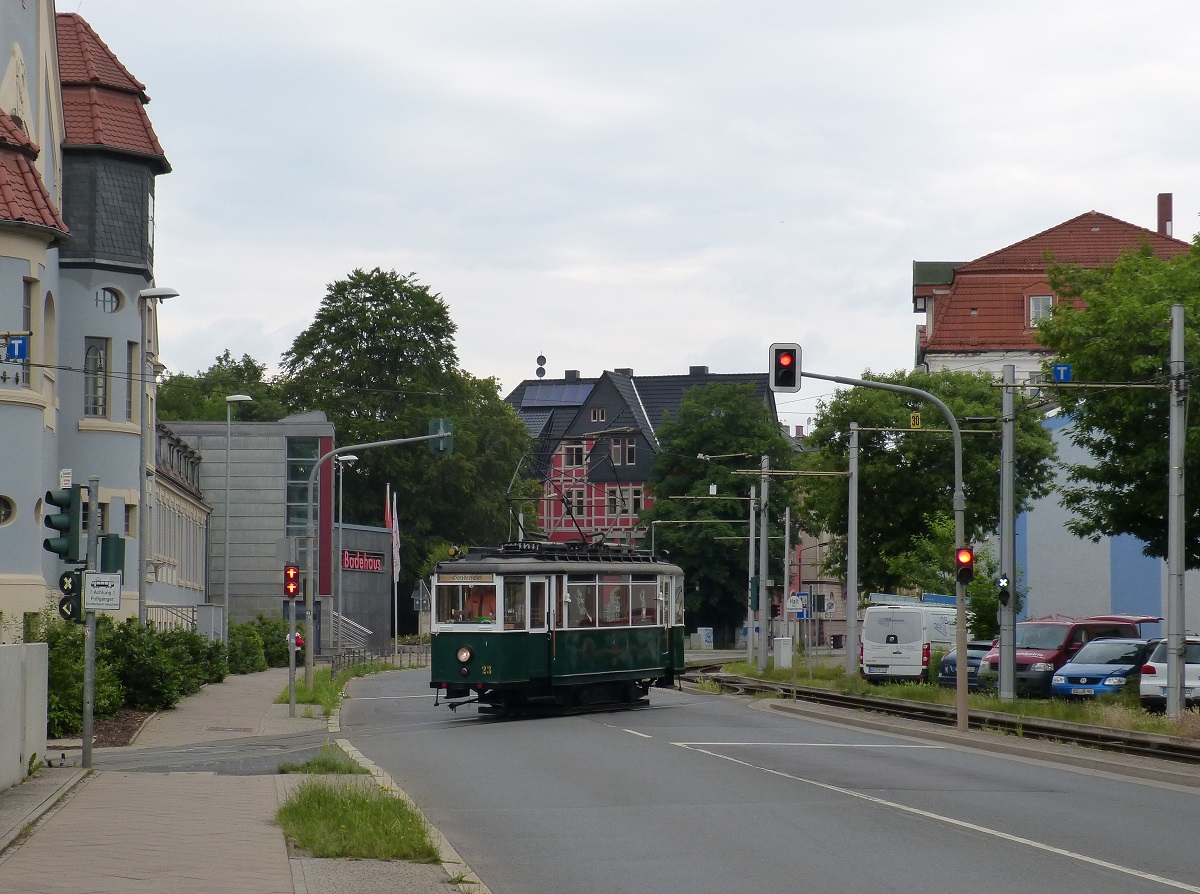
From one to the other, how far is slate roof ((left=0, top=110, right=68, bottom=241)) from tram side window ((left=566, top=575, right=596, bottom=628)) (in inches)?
500

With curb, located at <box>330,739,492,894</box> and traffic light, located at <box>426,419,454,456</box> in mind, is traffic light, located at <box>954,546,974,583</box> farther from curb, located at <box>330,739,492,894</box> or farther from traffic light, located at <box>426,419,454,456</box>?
curb, located at <box>330,739,492,894</box>

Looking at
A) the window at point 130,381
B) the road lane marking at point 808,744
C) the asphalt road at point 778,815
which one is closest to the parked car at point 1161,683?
the asphalt road at point 778,815

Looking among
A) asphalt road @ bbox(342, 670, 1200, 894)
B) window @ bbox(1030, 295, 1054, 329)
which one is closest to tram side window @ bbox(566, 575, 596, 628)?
asphalt road @ bbox(342, 670, 1200, 894)

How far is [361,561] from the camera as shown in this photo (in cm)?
7519

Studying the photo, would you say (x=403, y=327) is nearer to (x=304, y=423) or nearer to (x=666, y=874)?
(x=304, y=423)

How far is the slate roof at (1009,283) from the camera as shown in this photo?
73062mm

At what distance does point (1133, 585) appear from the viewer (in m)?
58.0

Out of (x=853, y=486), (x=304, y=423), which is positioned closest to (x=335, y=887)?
(x=853, y=486)

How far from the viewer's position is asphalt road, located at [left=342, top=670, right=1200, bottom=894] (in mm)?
11406

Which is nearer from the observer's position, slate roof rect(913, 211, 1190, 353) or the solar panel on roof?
slate roof rect(913, 211, 1190, 353)

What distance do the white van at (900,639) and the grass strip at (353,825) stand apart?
104 feet

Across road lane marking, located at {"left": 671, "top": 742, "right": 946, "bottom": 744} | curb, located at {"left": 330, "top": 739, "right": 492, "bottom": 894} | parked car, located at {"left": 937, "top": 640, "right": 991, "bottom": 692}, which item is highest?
curb, located at {"left": 330, "top": 739, "right": 492, "bottom": 894}

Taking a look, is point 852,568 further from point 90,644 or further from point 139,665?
point 90,644

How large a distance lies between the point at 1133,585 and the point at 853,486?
18116 mm
